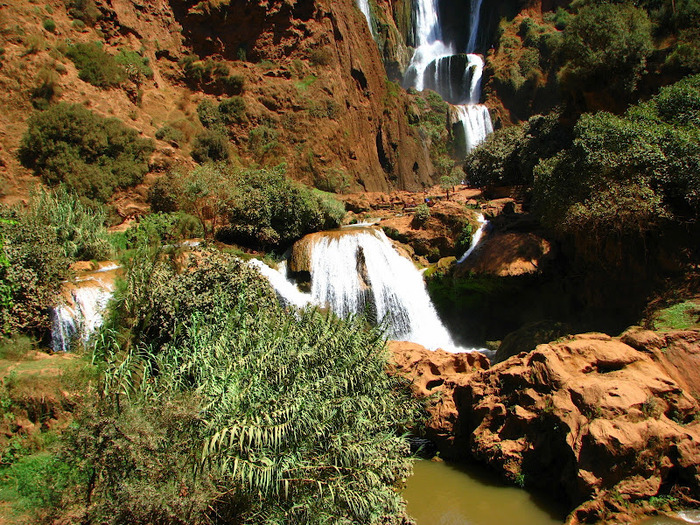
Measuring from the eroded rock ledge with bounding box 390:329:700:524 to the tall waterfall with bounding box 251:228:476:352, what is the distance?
6.08 metres

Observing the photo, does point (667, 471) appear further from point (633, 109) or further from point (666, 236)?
point (633, 109)

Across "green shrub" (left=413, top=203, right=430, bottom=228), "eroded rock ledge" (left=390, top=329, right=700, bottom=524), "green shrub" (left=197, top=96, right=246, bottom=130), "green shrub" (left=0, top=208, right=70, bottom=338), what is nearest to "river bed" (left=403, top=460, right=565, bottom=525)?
"eroded rock ledge" (left=390, top=329, right=700, bottom=524)

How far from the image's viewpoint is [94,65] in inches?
787

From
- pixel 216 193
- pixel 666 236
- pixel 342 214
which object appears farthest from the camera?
pixel 342 214

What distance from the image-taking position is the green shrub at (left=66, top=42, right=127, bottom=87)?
1980 cm

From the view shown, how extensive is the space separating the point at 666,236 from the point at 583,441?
728 cm

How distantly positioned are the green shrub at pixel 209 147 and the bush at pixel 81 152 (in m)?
3.43

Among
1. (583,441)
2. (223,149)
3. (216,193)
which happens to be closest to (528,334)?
(583,441)

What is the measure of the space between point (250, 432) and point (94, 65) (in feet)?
68.6

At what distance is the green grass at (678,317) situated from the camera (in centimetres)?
868

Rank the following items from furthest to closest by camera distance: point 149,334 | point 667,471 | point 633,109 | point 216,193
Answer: point 216,193
point 633,109
point 149,334
point 667,471

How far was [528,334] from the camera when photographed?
1132 centimetres

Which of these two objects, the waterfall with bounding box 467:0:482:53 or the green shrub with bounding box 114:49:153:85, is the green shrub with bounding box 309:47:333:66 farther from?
the waterfall with bounding box 467:0:482:53

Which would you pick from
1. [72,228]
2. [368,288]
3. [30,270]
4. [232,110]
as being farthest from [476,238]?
[232,110]
